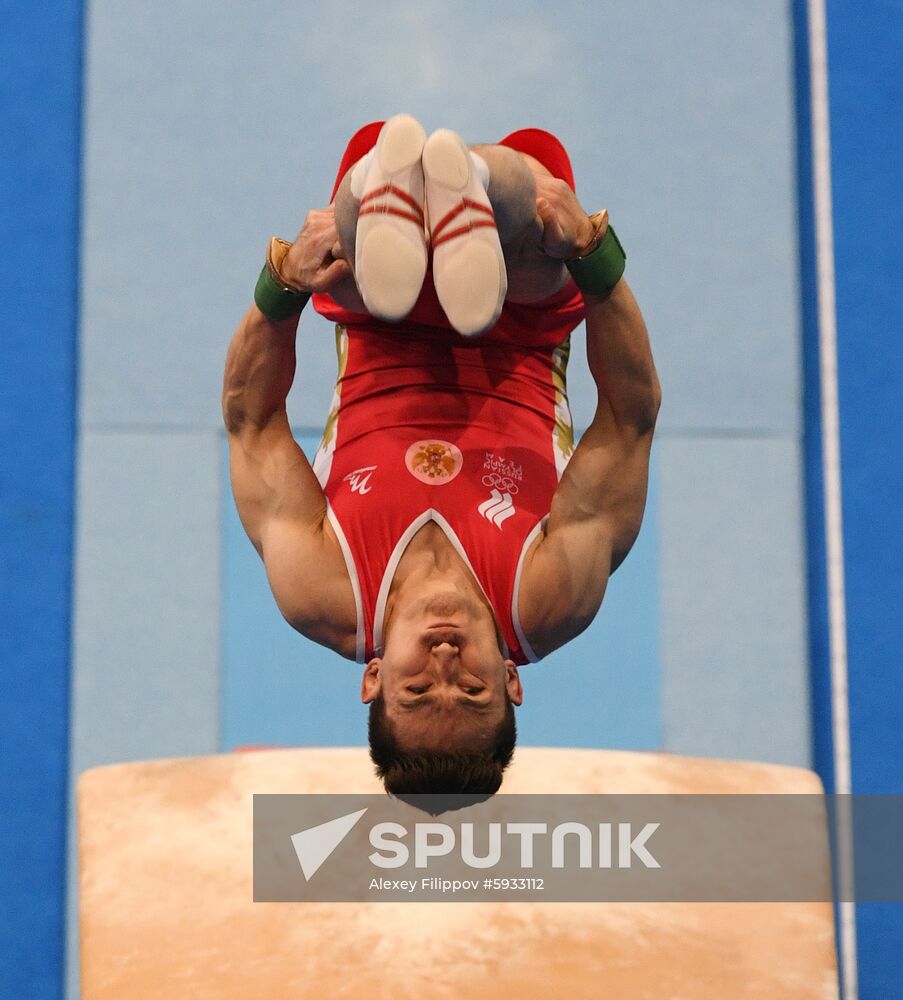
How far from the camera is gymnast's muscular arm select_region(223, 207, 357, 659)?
2.05 m

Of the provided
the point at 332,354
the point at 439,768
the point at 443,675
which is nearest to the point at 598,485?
the point at 443,675

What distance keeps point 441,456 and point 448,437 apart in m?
0.05

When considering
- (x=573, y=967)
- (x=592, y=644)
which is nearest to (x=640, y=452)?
(x=573, y=967)

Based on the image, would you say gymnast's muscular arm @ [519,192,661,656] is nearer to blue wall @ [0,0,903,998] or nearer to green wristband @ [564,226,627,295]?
green wristband @ [564,226,627,295]

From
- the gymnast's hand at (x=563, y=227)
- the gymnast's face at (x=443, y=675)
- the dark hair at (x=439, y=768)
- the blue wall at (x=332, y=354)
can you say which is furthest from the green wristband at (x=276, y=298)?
the blue wall at (x=332, y=354)

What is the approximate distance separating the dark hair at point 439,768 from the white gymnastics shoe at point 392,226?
61 cm

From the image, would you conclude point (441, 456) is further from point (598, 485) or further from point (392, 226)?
point (392, 226)

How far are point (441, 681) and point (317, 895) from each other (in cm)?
82

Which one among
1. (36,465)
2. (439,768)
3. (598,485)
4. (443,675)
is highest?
(36,465)

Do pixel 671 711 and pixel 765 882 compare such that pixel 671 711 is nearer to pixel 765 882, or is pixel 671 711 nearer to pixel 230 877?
pixel 765 882

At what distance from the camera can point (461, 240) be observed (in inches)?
70.8

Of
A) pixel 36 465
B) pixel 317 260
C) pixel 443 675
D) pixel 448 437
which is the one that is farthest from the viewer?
pixel 36 465

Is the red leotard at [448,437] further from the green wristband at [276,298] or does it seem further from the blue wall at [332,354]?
the blue wall at [332,354]

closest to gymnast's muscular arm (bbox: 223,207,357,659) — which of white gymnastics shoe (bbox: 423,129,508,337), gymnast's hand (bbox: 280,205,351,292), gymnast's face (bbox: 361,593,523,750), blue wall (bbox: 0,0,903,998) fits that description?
gymnast's hand (bbox: 280,205,351,292)
